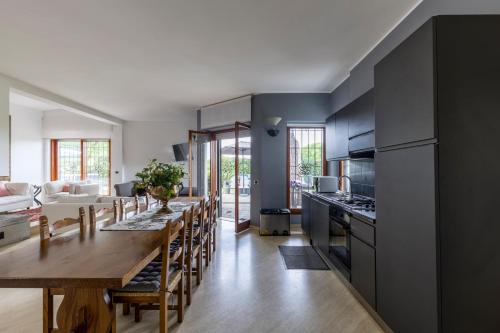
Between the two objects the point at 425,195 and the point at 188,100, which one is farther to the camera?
the point at 188,100

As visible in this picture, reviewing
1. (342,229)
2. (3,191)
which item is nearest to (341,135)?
(342,229)

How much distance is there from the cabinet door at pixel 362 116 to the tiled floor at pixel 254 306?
5.71 feet

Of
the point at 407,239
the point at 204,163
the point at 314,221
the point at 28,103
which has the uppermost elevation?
the point at 28,103

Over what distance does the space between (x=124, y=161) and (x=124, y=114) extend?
173cm

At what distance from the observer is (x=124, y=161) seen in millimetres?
8570

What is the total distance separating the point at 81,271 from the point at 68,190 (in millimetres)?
8043

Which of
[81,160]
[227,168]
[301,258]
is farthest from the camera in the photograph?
[81,160]

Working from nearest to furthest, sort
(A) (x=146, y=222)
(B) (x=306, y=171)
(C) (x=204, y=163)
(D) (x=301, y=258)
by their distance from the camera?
(A) (x=146, y=222), (D) (x=301, y=258), (B) (x=306, y=171), (C) (x=204, y=163)

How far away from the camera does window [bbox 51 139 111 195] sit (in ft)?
28.7

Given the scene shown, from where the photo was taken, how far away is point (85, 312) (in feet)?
4.72

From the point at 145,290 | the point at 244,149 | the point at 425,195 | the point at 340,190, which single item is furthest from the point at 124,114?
the point at 425,195

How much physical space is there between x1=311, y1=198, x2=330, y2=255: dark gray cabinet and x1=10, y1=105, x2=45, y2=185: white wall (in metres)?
8.66

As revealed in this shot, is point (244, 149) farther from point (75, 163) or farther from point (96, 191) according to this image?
point (75, 163)

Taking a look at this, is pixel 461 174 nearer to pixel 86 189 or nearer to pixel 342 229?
pixel 342 229
